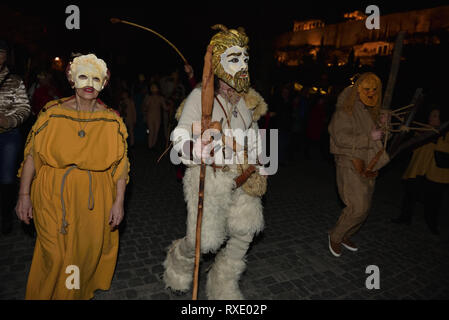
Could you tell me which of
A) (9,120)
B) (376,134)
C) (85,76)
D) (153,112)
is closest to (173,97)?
(153,112)

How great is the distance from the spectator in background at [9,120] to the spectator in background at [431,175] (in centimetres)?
→ 608

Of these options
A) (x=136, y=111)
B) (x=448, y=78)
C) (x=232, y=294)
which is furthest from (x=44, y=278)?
(x=448, y=78)

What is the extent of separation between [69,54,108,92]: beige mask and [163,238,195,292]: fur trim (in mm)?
1724

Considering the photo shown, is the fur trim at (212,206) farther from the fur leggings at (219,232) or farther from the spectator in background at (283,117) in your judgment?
the spectator in background at (283,117)

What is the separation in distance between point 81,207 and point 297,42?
35833 mm

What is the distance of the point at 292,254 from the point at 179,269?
185 cm

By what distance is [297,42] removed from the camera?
3403 cm

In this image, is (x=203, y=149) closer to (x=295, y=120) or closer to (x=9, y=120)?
(x=9, y=120)

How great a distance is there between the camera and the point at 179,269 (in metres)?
3.07

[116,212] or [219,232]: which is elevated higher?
[116,212]

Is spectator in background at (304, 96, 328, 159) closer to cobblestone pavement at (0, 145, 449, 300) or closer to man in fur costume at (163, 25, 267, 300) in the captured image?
cobblestone pavement at (0, 145, 449, 300)

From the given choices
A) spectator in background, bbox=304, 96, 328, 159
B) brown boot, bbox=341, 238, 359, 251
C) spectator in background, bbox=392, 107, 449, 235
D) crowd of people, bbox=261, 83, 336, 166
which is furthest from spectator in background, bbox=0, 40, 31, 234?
spectator in background, bbox=304, 96, 328, 159

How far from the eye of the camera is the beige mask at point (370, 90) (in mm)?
3770
